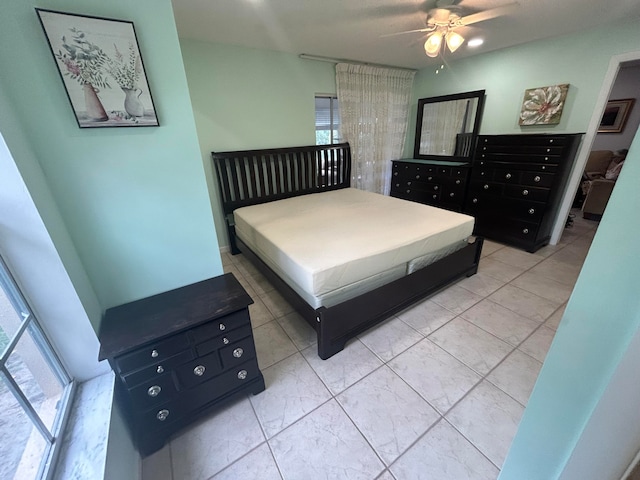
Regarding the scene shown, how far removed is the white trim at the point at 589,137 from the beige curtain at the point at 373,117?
242 centimetres

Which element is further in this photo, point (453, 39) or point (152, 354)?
point (453, 39)

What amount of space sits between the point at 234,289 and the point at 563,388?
133 cm

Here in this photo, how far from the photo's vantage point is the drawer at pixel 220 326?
1224 mm

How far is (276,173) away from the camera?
3.54 meters

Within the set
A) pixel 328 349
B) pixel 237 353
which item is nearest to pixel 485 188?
pixel 328 349

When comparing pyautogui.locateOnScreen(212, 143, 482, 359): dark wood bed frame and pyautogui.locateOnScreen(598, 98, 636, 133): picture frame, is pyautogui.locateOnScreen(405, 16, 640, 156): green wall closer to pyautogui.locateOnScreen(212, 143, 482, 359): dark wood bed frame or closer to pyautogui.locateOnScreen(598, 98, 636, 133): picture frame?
pyautogui.locateOnScreen(212, 143, 482, 359): dark wood bed frame

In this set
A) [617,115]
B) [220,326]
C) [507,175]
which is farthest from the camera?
[617,115]

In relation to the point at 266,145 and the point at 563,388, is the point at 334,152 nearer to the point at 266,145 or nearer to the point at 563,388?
the point at 266,145

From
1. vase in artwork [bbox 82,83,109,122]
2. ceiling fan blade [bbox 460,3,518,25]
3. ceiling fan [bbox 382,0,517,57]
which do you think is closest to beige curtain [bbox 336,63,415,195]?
ceiling fan [bbox 382,0,517,57]

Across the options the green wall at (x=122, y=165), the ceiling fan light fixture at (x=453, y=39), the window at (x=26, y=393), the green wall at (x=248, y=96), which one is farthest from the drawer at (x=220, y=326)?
the ceiling fan light fixture at (x=453, y=39)

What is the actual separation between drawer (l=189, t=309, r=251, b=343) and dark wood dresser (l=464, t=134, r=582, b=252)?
3467 millimetres

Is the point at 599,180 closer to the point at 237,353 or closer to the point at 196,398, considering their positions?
the point at 237,353

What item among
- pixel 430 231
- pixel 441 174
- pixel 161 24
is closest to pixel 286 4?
pixel 161 24

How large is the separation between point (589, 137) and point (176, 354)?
4348 millimetres
